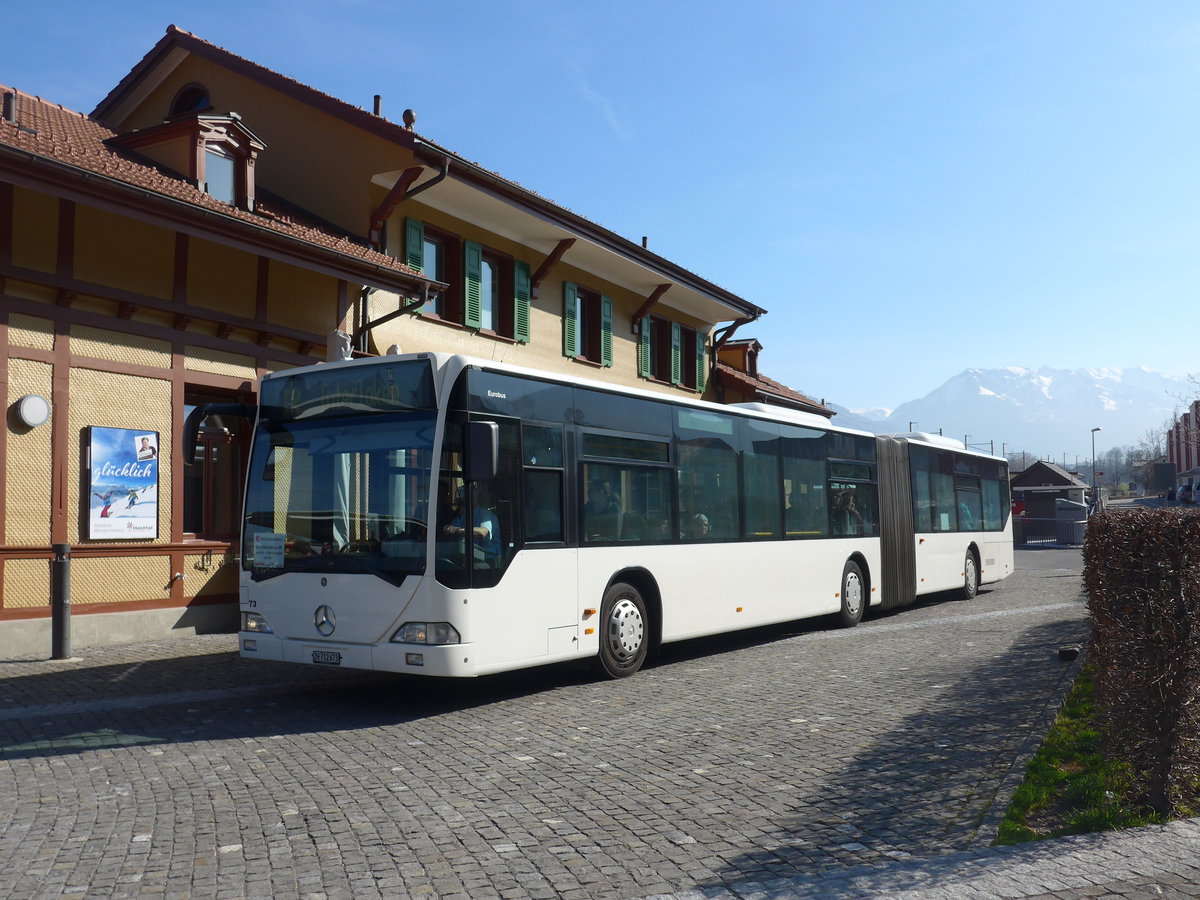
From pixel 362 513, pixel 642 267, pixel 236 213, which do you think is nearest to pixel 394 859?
pixel 362 513

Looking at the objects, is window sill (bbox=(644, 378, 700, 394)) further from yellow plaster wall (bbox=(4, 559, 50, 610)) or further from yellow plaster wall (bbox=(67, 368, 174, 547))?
yellow plaster wall (bbox=(4, 559, 50, 610))

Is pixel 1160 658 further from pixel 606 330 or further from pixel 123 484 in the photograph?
pixel 606 330

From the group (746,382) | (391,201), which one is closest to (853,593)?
(391,201)

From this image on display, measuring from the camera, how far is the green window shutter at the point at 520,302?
21.1m

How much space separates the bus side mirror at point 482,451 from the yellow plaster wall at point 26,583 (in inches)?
259

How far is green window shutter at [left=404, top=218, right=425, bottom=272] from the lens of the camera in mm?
18297

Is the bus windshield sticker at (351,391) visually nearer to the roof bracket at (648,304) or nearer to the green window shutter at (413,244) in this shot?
the green window shutter at (413,244)

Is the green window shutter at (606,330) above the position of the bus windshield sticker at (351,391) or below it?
above

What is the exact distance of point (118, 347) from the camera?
43.4 feet

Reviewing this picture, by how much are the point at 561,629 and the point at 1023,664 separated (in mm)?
4704

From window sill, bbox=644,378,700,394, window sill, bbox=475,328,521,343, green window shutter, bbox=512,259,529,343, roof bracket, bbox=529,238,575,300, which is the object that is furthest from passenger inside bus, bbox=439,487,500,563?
window sill, bbox=644,378,700,394

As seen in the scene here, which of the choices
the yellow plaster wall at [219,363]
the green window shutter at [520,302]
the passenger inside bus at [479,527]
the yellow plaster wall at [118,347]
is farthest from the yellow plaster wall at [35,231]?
the green window shutter at [520,302]

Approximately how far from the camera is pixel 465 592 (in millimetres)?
8422

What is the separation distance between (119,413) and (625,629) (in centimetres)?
703
